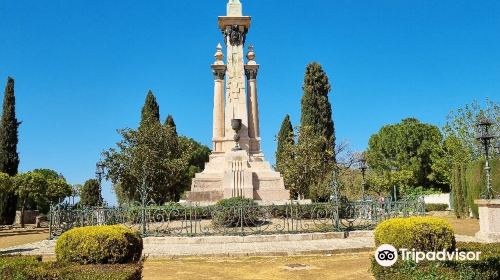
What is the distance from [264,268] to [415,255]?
387cm

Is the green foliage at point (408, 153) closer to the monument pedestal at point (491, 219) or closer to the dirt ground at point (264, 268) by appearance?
the monument pedestal at point (491, 219)

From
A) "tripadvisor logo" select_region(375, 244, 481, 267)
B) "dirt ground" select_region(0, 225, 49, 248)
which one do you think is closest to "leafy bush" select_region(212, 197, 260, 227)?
"tripadvisor logo" select_region(375, 244, 481, 267)

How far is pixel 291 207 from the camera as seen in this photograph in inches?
663

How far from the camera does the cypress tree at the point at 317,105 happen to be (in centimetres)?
4366

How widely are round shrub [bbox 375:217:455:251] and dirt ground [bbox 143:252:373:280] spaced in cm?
133

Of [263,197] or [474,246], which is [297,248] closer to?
[474,246]

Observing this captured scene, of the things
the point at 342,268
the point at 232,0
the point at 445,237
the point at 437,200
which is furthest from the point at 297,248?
the point at 437,200

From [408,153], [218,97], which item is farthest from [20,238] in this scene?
[408,153]

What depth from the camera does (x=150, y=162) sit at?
36.2m

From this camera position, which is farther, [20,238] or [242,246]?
[20,238]

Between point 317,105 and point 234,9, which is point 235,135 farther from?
point 317,105

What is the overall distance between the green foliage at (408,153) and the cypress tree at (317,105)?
16.0 meters

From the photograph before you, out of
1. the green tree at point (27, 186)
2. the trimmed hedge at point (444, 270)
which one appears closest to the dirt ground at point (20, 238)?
the green tree at point (27, 186)

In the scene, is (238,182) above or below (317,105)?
below
